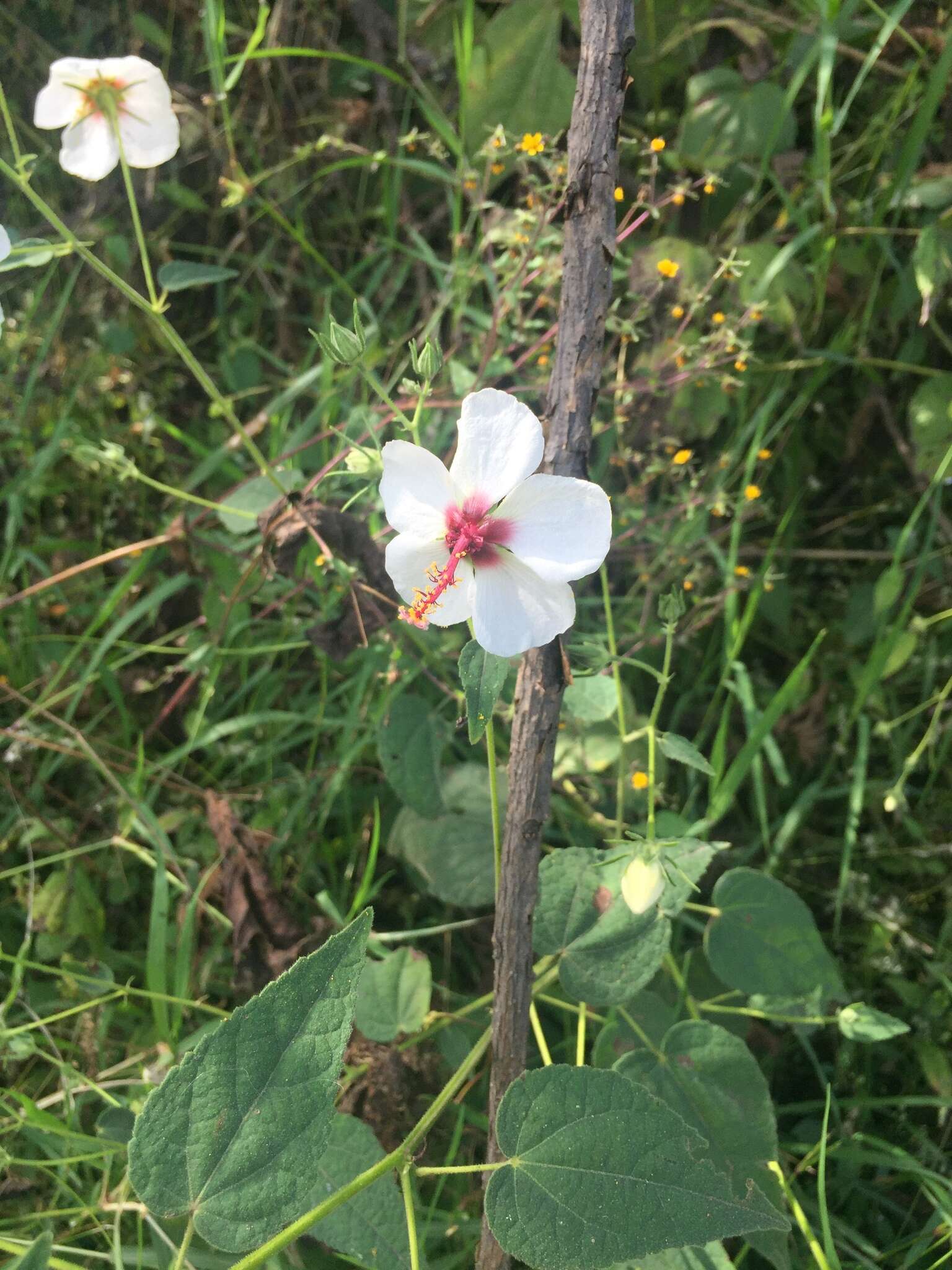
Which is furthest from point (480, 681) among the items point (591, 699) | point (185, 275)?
point (185, 275)

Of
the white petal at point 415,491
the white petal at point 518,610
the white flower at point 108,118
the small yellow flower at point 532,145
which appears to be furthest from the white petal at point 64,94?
the white petal at point 518,610

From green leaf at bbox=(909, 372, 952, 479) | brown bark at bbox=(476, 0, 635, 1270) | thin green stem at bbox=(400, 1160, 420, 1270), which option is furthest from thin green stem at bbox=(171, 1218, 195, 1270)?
green leaf at bbox=(909, 372, 952, 479)

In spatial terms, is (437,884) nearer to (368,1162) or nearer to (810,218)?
(368,1162)

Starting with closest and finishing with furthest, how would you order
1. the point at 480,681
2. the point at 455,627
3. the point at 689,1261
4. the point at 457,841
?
1. the point at 480,681
2. the point at 689,1261
3. the point at 457,841
4. the point at 455,627

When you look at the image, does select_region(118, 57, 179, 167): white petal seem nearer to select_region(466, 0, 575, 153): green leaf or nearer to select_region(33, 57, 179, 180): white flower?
select_region(33, 57, 179, 180): white flower

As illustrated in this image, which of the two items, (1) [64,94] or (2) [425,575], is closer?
(2) [425,575]

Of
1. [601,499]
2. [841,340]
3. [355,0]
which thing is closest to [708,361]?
[841,340]

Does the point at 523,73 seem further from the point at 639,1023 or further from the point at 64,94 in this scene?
the point at 639,1023
